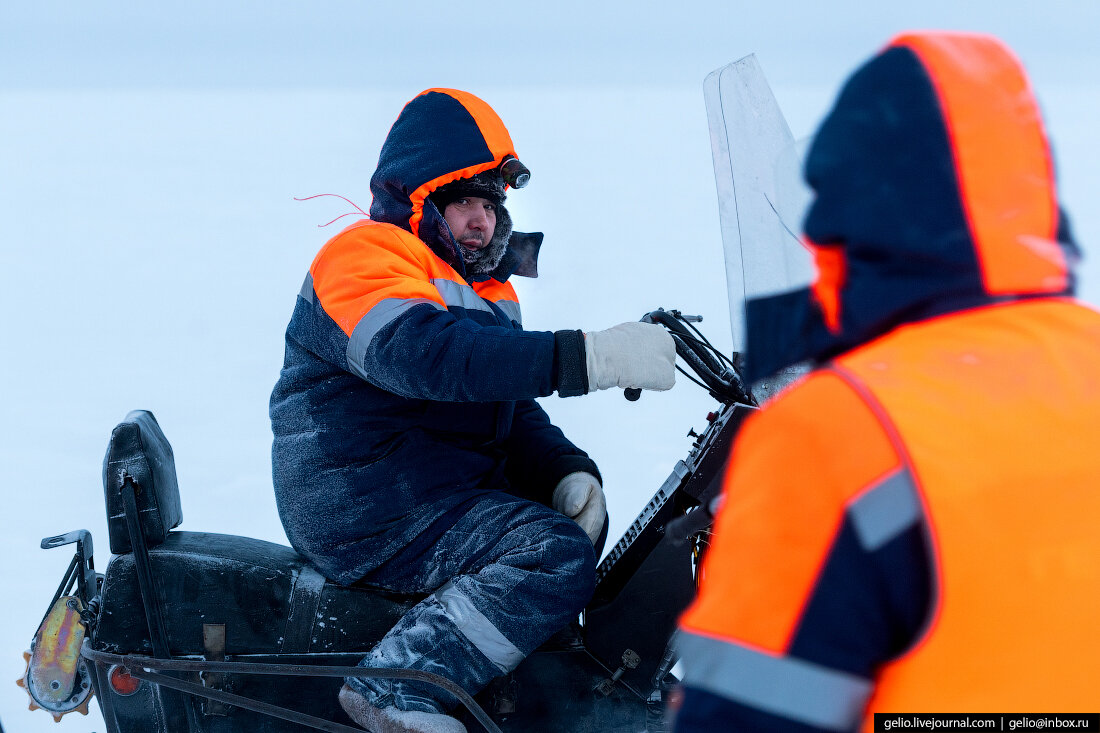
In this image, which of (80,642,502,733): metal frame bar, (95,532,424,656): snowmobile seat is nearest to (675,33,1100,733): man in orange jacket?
(80,642,502,733): metal frame bar

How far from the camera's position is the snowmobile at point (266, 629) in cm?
176

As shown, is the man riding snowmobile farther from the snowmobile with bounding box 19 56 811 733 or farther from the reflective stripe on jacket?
the reflective stripe on jacket

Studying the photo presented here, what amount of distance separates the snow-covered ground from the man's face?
1192 mm

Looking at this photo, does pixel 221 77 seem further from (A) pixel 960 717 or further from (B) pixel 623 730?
(A) pixel 960 717

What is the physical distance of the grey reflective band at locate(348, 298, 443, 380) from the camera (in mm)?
1684

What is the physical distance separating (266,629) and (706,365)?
100 cm

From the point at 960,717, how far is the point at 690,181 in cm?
482

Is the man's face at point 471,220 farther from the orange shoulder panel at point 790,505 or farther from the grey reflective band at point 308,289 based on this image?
the orange shoulder panel at point 790,505

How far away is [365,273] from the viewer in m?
1.75

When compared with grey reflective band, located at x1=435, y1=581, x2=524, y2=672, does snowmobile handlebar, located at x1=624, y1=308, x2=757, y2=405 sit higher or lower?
higher

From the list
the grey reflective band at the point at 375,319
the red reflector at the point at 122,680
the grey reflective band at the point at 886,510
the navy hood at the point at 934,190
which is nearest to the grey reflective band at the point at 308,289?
the grey reflective band at the point at 375,319

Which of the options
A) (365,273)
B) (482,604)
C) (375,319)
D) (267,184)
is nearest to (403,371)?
(375,319)

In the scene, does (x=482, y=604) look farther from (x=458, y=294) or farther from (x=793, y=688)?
(x=793, y=688)

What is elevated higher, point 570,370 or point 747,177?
point 747,177
